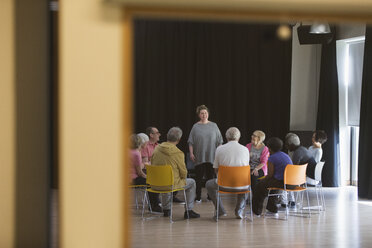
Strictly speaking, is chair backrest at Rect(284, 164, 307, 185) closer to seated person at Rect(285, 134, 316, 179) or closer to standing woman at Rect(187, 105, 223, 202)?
seated person at Rect(285, 134, 316, 179)

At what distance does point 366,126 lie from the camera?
8.53 m

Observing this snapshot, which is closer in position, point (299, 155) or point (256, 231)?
point (256, 231)

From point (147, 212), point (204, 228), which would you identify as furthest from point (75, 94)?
point (147, 212)

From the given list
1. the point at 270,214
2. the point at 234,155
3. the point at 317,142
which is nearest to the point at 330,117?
the point at 317,142

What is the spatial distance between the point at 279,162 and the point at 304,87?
4.30 metres

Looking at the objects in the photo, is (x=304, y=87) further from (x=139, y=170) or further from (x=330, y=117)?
(x=139, y=170)

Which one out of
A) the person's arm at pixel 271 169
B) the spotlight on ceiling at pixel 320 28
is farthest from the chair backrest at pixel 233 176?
the spotlight on ceiling at pixel 320 28

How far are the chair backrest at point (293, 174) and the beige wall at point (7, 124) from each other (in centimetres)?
366

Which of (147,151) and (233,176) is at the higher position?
(147,151)

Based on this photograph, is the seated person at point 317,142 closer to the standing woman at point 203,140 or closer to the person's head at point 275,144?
the person's head at point 275,144

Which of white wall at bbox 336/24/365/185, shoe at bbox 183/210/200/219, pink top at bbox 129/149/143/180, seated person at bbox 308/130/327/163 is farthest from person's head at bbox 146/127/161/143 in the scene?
white wall at bbox 336/24/365/185

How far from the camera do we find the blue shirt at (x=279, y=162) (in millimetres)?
6543

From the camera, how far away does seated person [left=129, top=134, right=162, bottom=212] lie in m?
6.72

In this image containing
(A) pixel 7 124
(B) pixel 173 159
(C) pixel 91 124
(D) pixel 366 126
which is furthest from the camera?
(D) pixel 366 126
